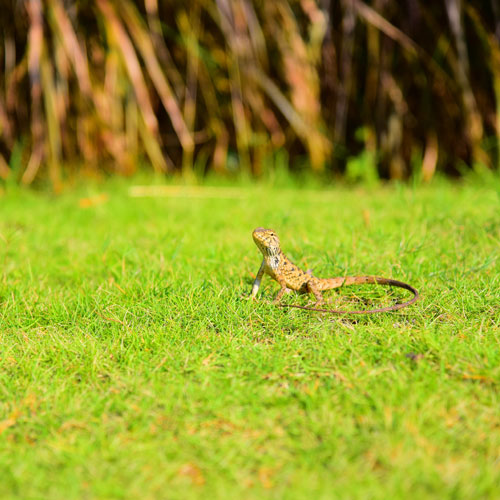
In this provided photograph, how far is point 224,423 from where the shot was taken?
6.76 ft

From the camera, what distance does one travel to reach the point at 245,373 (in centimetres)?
232

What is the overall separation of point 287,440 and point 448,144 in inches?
177

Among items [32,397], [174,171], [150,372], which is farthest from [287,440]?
[174,171]

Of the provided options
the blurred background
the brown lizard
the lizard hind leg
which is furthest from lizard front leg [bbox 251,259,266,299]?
the blurred background

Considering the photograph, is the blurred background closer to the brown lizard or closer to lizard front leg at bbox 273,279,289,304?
the brown lizard

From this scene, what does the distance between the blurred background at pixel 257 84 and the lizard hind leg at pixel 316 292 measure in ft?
8.68

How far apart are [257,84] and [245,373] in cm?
365

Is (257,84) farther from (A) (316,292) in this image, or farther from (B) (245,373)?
(B) (245,373)

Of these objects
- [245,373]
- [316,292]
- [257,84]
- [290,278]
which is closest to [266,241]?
[290,278]

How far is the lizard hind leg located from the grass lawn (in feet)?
0.17

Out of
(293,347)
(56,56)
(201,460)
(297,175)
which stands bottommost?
(201,460)

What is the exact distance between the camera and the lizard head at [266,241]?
3004 mm

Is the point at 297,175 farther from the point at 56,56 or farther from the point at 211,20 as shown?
the point at 56,56

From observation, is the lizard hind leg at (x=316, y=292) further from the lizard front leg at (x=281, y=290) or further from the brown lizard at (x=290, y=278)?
the lizard front leg at (x=281, y=290)
